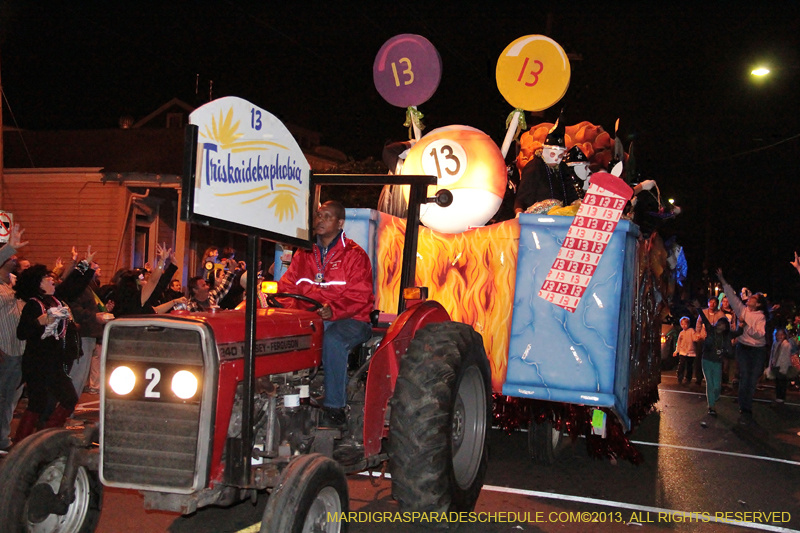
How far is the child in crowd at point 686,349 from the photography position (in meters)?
15.3

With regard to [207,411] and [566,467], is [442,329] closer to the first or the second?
[207,411]

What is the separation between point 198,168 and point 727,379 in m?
15.7

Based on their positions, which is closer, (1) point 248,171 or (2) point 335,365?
(1) point 248,171

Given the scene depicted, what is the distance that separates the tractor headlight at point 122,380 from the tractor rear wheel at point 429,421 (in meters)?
1.49

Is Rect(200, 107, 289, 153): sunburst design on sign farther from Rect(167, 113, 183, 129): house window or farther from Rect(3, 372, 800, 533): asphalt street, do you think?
Rect(167, 113, 183, 129): house window

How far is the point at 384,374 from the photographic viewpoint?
449 centimetres

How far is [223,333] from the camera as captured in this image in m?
3.66

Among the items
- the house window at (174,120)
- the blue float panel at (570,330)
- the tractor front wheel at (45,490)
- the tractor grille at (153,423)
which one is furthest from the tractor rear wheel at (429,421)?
the house window at (174,120)

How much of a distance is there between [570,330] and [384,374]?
190 centimetres

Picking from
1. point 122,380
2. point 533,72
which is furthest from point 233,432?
point 533,72

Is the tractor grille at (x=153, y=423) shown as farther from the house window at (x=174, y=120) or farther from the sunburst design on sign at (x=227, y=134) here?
the house window at (x=174, y=120)

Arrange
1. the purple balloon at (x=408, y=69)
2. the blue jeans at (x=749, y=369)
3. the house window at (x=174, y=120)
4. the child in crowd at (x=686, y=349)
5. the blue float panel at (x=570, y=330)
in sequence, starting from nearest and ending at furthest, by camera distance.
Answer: the blue float panel at (x=570, y=330), the purple balloon at (x=408, y=69), the blue jeans at (x=749, y=369), the child in crowd at (x=686, y=349), the house window at (x=174, y=120)

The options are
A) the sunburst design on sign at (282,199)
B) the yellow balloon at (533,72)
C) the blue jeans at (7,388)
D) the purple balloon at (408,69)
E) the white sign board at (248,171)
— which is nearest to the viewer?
the white sign board at (248,171)

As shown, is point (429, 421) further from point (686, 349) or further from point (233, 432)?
point (686, 349)
